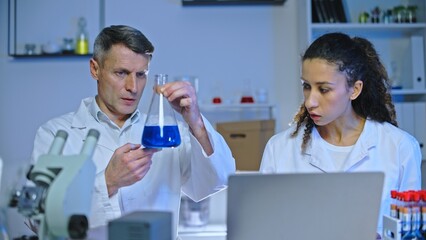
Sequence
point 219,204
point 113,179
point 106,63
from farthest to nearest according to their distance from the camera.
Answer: point 219,204, point 106,63, point 113,179

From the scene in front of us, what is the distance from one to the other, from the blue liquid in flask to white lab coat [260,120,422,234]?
0.54 metres

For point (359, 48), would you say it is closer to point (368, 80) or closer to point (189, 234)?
point (368, 80)

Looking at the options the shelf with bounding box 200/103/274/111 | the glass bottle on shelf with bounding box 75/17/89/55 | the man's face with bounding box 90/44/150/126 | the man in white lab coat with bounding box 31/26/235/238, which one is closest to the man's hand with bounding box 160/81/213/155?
the man in white lab coat with bounding box 31/26/235/238

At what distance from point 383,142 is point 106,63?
3.16 ft

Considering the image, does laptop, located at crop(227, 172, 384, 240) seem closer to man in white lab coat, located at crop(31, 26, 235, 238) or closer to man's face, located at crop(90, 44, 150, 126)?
man in white lab coat, located at crop(31, 26, 235, 238)

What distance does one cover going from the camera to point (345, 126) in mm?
1763

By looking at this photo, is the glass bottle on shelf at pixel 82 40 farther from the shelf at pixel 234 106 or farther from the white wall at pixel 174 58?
the shelf at pixel 234 106

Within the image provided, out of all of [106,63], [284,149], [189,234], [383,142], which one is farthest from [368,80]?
[189,234]

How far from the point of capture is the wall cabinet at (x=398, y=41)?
299 cm

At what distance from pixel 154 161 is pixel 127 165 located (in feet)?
1.15

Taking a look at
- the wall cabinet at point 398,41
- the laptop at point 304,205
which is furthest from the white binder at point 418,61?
the laptop at point 304,205

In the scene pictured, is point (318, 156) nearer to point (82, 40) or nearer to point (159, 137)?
point (159, 137)

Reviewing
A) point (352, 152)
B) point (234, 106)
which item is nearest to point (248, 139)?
point (234, 106)

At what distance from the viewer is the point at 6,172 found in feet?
3.20
